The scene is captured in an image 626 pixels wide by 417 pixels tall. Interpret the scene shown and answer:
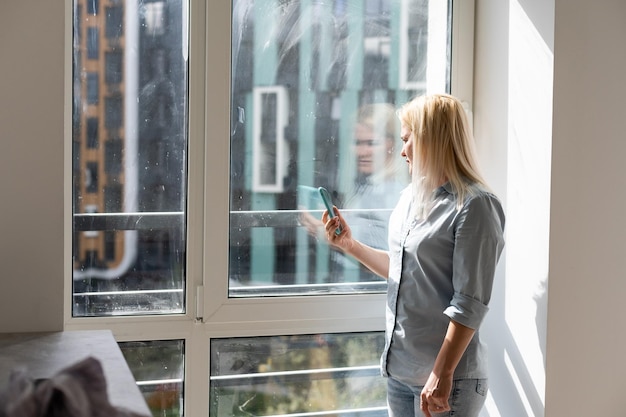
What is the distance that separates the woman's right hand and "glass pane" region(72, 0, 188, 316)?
0.41 meters

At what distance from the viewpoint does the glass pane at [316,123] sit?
7.81 ft

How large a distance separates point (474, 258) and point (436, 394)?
13.4 inches

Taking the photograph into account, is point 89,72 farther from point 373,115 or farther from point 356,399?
point 356,399

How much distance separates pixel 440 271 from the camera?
2090mm

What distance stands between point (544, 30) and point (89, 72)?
4.06ft

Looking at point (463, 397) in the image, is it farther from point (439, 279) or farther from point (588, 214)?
point (588, 214)

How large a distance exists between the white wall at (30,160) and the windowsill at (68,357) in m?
0.10

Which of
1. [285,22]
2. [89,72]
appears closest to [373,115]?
[285,22]

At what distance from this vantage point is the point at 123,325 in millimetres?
2270

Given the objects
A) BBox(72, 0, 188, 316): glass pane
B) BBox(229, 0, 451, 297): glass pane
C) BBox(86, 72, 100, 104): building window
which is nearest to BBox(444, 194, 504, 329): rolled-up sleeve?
BBox(229, 0, 451, 297): glass pane

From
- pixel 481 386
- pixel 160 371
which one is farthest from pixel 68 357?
pixel 481 386

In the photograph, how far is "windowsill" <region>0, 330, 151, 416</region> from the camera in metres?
1.39

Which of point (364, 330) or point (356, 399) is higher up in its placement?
point (364, 330)

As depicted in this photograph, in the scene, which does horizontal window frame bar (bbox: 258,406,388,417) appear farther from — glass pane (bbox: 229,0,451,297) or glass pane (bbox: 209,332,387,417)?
glass pane (bbox: 229,0,451,297)
